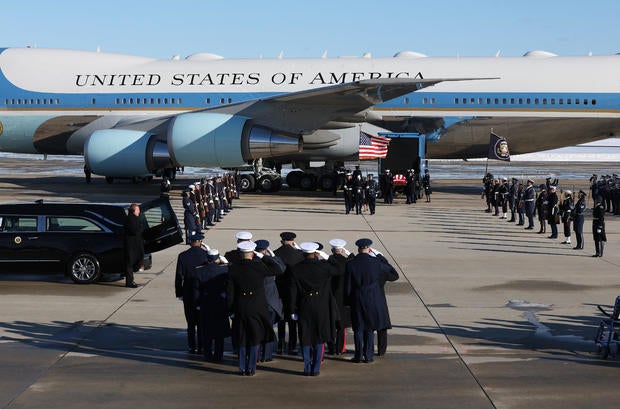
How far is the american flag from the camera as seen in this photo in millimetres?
34756

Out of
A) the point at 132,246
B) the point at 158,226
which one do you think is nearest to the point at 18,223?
the point at 132,246

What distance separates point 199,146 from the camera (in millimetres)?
31797

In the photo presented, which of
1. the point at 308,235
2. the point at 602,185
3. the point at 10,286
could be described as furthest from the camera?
the point at 602,185

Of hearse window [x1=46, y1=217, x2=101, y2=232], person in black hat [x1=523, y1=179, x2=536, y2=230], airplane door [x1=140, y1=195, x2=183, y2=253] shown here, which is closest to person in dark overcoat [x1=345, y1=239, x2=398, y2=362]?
hearse window [x1=46, y1=217, x2=101, y2=232]

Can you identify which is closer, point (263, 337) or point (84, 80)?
point (263, 337)

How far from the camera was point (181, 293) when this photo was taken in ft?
37.4

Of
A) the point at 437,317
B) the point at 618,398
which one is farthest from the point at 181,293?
the point at 618,398

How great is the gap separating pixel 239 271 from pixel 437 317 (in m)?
4.21

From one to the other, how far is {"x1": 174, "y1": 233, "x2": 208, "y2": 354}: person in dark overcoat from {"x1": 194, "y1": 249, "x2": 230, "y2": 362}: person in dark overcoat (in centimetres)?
22

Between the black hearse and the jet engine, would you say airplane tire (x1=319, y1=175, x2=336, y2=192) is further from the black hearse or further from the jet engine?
the black hearse

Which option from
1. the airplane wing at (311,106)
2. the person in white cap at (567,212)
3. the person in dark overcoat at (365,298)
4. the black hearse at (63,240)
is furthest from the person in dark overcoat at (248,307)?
the airplane wing at (311,106)

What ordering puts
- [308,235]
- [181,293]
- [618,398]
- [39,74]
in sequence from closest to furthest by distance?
[618,398] < [181,293] < [308,235] < [39,74]

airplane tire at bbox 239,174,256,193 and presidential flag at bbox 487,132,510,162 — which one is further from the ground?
presidential flag at bbox 487,132,510,162

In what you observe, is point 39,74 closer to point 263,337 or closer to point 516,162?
point 263,337
